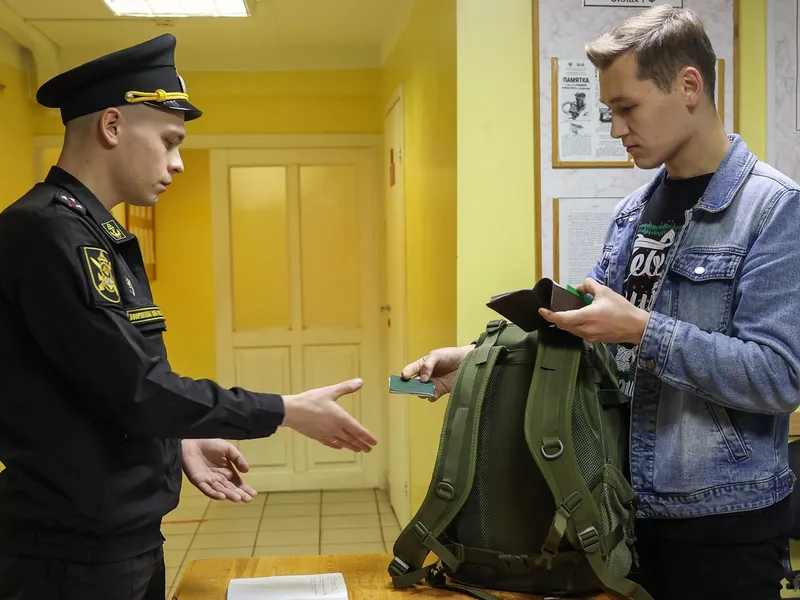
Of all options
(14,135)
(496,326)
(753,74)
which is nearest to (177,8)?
(14,135)

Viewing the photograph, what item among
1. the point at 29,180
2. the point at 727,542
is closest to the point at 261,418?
the point at 727,542

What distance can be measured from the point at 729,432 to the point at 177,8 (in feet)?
11.3

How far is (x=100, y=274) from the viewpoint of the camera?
4.04 feet

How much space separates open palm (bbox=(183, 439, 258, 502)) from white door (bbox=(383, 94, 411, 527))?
233cm

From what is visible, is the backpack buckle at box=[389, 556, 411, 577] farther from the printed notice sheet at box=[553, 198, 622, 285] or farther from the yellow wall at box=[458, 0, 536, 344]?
the printed notice sheet at box=[553, 198, 622, 285]

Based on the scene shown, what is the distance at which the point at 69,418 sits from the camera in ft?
4.10

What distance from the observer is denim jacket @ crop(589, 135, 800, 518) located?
4.20 ft

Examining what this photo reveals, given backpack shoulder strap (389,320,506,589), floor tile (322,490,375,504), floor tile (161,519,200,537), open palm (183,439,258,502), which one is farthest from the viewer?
floor tile (322,490,375,504)

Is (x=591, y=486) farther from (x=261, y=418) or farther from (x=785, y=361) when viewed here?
(x=261, y=418)

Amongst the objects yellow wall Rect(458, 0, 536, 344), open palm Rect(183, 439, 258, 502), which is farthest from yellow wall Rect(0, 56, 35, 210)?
open palm Rect(183, 439, 258, 502)

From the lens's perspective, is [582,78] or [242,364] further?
[242,364]

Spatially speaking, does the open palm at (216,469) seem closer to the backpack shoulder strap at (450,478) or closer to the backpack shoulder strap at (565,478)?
the backpack shoulder strap at (450,478)

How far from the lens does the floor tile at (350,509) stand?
4.62m

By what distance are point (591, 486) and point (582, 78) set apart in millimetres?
1519
